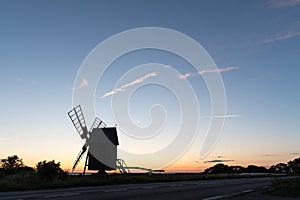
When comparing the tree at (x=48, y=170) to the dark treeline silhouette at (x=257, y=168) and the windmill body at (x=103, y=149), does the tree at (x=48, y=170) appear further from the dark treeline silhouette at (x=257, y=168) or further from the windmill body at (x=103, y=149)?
the dark treeline silhouette at (x=257, y=168)

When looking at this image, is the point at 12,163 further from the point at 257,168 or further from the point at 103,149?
the point at 257,168

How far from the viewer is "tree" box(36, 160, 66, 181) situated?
2953cm

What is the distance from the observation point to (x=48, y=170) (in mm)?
29656

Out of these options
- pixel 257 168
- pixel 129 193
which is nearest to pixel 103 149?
pixel 129 193

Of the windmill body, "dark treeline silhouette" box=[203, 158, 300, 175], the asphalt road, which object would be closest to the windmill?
the windmill body

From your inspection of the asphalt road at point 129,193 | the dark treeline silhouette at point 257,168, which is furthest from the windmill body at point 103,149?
the dark treeline silhouette at point 257,168

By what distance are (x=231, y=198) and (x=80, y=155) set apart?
36.7 meters

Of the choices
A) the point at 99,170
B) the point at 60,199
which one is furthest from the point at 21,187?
the point at 99,170

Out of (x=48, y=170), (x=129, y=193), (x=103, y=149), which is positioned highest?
(x=103, y=149)

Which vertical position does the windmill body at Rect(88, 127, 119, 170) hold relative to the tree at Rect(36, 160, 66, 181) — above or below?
above

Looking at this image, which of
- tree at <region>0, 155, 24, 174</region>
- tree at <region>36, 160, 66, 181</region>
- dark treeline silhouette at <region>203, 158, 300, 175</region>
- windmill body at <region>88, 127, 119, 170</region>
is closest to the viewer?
tree at <region>36, 160, 66, 181</region>

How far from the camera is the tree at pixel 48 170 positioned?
2953 centimetres

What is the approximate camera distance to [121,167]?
47.5 m

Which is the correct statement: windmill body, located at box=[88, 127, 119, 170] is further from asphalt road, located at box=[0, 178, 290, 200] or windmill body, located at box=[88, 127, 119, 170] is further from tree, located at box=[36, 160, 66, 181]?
asphalt road, located at box=[0, 178, 290, 200]
